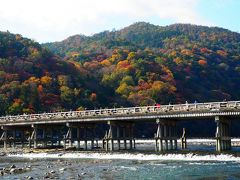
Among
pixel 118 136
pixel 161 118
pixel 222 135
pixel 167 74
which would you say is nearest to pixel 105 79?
pixel 167 74

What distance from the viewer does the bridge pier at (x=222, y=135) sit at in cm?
4498

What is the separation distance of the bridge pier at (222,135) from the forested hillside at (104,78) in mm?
57435

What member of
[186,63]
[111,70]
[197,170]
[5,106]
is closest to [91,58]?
[111,70]

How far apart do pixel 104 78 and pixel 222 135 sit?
298ft

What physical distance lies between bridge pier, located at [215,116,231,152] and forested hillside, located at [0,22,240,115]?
188ft

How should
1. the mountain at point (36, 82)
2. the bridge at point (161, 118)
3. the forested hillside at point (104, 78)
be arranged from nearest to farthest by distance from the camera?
1. the bridge at point (161, 118)
2. the mountain at point (36, 82)
3. the forested hillside at point (104, 78)

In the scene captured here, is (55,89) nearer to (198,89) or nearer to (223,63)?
(198,89)

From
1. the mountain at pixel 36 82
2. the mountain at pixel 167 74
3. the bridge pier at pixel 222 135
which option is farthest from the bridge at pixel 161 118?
the mountain at pixel 167 74

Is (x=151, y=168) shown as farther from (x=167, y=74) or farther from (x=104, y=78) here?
(x=167, y=74)

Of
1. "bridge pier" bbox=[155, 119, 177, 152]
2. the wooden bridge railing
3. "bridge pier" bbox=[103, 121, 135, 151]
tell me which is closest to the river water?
"bridge pier" bbox=[155, 119, 177, 152]

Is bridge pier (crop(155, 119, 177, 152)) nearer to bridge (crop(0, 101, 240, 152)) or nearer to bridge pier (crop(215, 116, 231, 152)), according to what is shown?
bridge (crop(0, 101, 240, 152))

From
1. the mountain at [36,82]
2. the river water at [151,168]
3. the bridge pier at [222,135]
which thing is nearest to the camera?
Result: the river water at [151,168]

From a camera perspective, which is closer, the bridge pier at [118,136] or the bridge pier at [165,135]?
the bridge pier at [165,135]

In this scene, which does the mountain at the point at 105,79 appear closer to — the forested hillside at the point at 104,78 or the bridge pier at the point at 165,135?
the forested hillside at the point at 104,78
